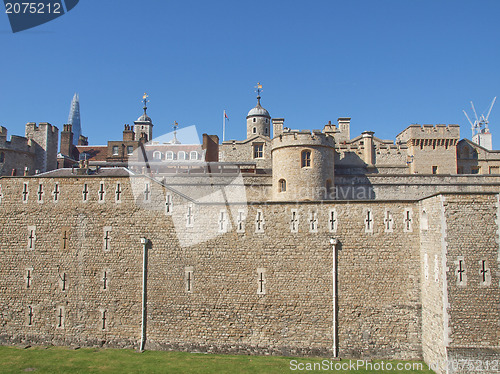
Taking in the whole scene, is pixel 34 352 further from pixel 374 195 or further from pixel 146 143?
pixel 146 143

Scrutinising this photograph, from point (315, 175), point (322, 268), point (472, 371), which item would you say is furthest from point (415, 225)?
point (315, 175)

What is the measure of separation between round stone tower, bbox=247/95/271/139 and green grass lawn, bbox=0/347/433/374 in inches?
1294

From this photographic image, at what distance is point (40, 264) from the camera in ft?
69.7

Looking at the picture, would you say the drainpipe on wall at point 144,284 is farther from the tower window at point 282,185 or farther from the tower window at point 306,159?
the tower window at point 306,159

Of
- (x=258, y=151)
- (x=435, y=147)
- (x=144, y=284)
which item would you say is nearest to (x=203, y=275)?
(x=144, y=284)

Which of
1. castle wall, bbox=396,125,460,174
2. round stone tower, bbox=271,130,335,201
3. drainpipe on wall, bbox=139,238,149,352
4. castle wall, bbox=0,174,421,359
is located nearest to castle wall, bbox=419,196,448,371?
castle wall, bbox=0,174,421,359

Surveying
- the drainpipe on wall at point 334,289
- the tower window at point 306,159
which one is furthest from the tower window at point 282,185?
the drainpipe on wall at point 334,289

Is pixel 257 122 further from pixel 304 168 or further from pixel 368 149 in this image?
pixel 304 168

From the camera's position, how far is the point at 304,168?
2738cm

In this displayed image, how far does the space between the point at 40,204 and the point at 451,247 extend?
20.4m

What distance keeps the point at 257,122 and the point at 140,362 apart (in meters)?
34.7

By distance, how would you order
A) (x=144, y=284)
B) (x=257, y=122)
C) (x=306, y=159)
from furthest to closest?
(x=257, y=122), (x=306, y=159), (x=144, y=284)

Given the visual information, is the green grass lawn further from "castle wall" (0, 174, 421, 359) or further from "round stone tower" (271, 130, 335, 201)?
"round stone tower" (271, 130, 335, 201)

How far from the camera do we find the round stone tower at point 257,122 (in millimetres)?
48594
